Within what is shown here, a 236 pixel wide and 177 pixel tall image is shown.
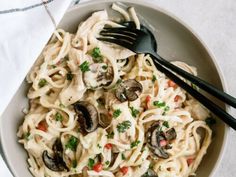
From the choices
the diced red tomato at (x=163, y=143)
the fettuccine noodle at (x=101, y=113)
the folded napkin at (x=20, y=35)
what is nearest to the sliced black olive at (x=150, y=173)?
the fettuccine noodle at (x=101, y=113)

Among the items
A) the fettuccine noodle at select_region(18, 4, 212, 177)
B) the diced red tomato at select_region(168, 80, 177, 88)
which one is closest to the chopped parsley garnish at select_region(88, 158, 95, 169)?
the fettuccine noodle at select_region(18, 4, 212, 177)

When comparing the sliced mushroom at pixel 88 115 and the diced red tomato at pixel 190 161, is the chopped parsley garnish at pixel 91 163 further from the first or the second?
the diced red tomato at pixel 190 161

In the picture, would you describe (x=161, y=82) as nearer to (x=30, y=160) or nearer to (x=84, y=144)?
(x=84, y=144)

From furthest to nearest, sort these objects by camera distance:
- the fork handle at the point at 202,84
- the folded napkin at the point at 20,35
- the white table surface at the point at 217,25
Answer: the white table surface at the point at 217,25, the fork handle at the point at 202,84, the folded napkin at the point at 20,35

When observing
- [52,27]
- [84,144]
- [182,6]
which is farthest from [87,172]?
[182,6]

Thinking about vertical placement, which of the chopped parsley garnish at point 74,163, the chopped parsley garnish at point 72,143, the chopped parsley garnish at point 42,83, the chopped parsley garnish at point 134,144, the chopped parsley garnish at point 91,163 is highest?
the chopped parsley garnish at point 42,83

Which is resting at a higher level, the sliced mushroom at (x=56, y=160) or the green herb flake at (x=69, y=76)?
the green herb flake at (x=69, y=76)

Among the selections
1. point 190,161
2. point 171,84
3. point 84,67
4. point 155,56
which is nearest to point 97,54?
point 84,67
